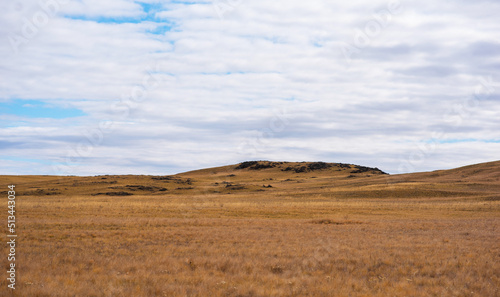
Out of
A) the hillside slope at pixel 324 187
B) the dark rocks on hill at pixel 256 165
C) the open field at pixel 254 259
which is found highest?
the dark rocks on hill at pixel 256 165

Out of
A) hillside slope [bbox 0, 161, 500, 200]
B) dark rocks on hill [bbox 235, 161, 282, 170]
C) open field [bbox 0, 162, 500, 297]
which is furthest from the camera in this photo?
dark rocks on hill [bbox 235, 161, 282, 170]

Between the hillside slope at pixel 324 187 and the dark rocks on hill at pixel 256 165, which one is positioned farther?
the dark rocks on hill at pixel 256 165

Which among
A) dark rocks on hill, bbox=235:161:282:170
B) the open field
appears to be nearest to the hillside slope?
the open field

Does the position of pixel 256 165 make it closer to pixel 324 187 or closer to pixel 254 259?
pixel 324 187

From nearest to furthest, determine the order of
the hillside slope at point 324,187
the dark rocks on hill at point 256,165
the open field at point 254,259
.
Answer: the open field at point 254,259, the hillside slope at point 324,187, the dark rocks on hill at point 256,165

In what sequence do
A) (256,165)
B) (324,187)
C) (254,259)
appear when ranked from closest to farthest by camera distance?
1. (254,259)
2. (324,187)
3. (256,165)

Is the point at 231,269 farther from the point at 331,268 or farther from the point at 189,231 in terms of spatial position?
the point at 189,231

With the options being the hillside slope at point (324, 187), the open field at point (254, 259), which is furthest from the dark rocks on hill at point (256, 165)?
the open field at point (254, 259)

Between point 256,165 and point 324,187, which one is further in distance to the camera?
point 256,165

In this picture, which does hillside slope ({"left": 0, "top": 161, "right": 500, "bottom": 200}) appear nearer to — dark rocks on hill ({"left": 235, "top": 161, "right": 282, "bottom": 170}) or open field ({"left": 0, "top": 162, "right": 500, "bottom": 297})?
open field ({"left": 0, "top": 162, "right": 500, "bottom": 297})

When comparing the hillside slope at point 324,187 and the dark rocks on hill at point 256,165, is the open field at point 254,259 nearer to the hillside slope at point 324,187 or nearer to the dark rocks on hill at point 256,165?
the hillside slope at point 324,187

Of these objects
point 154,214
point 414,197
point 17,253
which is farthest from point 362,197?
point 17,253

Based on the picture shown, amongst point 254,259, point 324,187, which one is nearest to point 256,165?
point 324,187

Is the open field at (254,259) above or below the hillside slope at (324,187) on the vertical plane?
below
